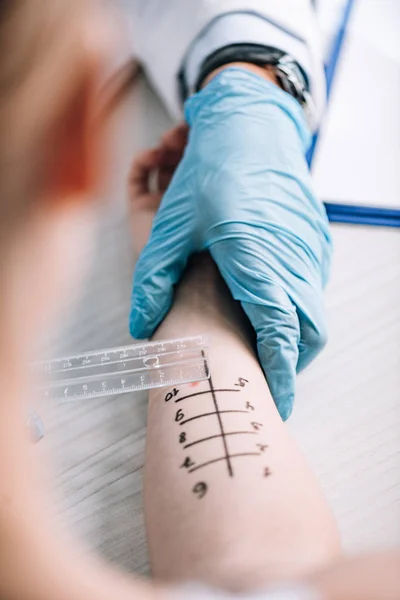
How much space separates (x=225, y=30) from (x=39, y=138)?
1323 millimetres

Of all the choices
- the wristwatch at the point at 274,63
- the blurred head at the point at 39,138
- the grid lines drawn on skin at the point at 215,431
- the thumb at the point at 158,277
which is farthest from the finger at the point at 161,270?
the blurred head at the point at 39,138

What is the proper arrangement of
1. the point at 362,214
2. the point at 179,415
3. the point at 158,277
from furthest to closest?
the point at 362,214 < the point at 158,277 < the point at 179,415

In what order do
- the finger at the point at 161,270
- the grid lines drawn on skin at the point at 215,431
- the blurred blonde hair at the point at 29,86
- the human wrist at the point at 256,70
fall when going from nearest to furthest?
the blurred blonde hair at the point at 29,86, the grid lines drawn on skin at the point at 215,431, the finger at the point at 161,270, the human wrist at the point at 256,70

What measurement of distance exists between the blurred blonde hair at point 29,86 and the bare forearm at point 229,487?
22.2 inches

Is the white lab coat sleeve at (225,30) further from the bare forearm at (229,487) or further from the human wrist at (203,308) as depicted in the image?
the bare forearm at (229,487)

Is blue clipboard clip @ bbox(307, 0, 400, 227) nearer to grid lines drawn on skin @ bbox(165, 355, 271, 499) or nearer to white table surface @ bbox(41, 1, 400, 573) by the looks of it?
white table surface @ bbox(41, 1, 400, 573)

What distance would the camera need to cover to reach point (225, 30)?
4.99 feet

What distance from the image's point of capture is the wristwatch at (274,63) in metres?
1.46

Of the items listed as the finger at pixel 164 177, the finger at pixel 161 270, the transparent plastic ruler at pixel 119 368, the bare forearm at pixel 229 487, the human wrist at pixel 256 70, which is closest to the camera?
the bare forearm at pixel 229 487

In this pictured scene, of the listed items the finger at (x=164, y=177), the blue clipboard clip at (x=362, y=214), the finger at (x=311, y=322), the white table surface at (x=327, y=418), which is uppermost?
the finger at (x=164, y=177)

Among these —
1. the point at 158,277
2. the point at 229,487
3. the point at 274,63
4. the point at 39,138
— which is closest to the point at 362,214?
the point at 274,63

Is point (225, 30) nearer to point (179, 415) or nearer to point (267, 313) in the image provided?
point (267, 313)

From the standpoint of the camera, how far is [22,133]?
0.35 metres

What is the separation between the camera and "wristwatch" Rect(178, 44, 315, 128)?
57.6 inches
